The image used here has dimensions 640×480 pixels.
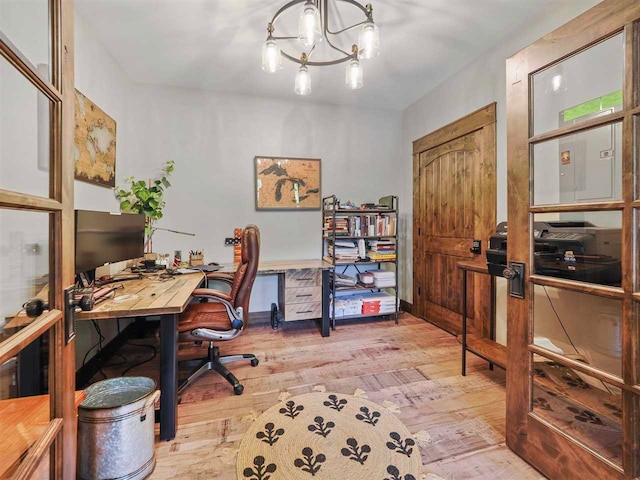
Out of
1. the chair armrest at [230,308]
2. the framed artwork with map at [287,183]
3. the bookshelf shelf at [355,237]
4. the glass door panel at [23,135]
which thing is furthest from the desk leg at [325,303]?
the glass door panel at [23,135]

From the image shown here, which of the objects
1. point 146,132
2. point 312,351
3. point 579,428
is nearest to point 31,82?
point 579,428

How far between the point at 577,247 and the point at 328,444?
1.52 meters

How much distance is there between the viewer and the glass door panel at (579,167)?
113 centimetres

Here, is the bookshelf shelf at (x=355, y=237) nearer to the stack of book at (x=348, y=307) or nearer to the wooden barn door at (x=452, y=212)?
the wooden barn door at (x=452, y=212)

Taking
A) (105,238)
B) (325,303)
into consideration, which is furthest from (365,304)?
(105,238)

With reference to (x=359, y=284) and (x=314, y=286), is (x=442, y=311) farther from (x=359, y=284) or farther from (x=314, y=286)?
(x=314, y=286)

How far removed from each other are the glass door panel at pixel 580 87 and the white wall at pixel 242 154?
2.45 meters

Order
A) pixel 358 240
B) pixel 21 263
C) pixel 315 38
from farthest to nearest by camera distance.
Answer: pixel 358 240 < pixel 315 38 < pixel 21 263

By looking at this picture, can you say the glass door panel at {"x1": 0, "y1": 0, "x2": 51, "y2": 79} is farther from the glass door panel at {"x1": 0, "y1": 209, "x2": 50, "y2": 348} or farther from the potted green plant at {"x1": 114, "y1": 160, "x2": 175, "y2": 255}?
the potted green plant at {"x1": 114, "y1": 160, "x2": 175, "y2": 255}

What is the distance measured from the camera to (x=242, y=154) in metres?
3.35

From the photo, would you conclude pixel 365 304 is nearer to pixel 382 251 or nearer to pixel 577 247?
pixel 382 251

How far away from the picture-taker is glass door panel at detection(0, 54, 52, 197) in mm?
748

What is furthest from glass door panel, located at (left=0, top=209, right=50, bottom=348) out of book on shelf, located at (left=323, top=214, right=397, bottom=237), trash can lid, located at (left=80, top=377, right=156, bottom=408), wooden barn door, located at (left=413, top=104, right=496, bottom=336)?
wooden barn door, located at (left=413, top=104, right=496, bottom=336)

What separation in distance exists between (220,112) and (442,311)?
3.32m
